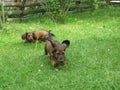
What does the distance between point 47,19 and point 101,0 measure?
14.2ft

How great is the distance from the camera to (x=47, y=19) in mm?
15086

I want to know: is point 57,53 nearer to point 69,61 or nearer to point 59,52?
point 59,52

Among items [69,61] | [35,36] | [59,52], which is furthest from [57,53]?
[35,36]

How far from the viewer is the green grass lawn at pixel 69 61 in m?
6.84

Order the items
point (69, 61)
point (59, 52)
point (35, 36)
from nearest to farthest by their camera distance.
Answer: point (59, 52), point (69, 61), point (35, 36)

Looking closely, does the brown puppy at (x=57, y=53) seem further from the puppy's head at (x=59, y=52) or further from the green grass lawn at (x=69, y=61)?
the green grass lawn at (x=69, y=61)

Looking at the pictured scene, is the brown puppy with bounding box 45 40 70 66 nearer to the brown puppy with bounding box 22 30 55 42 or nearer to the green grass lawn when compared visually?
the green grass lawn

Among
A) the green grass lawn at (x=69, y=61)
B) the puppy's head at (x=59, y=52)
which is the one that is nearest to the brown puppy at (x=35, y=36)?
the green grass lawn at (x=69, y=61)

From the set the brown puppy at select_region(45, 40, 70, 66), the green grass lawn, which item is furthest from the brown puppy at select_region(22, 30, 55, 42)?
the brown puppy at select_region(45, 40, 70, 66)

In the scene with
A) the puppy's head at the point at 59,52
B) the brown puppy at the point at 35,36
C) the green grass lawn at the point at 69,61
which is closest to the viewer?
the green grass lawn at the point at 69,61

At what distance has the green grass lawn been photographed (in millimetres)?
6840

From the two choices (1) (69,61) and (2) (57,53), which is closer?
(2) (57,53)

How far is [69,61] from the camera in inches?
328

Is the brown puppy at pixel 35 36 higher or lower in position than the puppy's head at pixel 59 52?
lower
